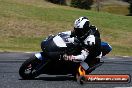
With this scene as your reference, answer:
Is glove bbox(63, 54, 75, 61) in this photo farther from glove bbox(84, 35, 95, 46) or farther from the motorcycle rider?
glove bbox(84, 35, 95, 46)

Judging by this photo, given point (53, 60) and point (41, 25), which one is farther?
point (41, 25)

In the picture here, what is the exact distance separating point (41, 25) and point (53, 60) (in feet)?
80.2

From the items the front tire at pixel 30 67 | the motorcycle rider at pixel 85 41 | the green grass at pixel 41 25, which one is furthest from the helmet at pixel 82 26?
the green grass at pixel 41 25

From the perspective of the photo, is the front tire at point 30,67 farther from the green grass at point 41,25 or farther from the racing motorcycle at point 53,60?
the green grass at point 41,25

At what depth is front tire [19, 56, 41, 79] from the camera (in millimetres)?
11602

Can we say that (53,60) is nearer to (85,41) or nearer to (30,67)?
(30,67)

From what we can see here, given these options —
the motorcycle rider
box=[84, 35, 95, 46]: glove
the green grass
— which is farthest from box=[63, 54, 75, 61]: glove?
the green grass

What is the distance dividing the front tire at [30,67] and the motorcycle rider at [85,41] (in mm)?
747

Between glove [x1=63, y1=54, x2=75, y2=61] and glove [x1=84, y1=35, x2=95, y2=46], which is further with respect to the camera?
glove [x1=63, y1=54, x2=75, y2=61]

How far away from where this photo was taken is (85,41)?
11.2 meters

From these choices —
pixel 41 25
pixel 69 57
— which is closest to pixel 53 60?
pixel 69 57

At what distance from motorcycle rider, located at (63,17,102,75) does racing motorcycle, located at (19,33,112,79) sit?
0.16 meters

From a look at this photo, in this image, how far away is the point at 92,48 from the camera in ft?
37.1

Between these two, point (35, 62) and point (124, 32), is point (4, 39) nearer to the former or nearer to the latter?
point (124, 32)
